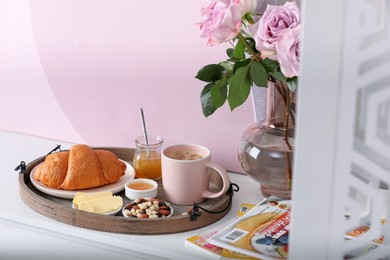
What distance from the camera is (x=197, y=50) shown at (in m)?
1.46

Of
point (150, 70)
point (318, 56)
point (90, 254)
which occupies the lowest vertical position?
point (90, 254)

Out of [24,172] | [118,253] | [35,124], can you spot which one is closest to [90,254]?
[118,253]

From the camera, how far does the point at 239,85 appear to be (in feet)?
3.95

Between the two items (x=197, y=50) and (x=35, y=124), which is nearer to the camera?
(x=197, y=50)

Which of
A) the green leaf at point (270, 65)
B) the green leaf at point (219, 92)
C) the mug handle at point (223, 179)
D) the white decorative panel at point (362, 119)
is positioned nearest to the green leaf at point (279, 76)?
the green leaf at point (270, 65)

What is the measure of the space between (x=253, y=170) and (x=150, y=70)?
Answer: 15.2 inches

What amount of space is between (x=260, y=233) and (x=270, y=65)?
30 centimetres

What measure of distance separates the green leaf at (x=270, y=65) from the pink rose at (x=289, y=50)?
64 mm

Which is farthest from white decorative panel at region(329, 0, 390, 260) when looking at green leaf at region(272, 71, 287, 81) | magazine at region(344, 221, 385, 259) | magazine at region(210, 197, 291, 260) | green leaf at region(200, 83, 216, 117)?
green leaf at region(200, 83, 216, 117)

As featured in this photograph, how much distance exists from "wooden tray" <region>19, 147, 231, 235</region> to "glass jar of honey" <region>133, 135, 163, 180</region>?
9cm

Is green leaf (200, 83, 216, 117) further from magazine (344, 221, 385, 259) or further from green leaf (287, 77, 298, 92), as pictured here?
magazine (344, 221, 385, 259)

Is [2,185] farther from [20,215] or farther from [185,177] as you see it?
[185,177]

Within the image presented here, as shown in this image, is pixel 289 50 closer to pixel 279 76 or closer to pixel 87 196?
pixel 279 76

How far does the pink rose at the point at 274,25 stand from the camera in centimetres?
114
